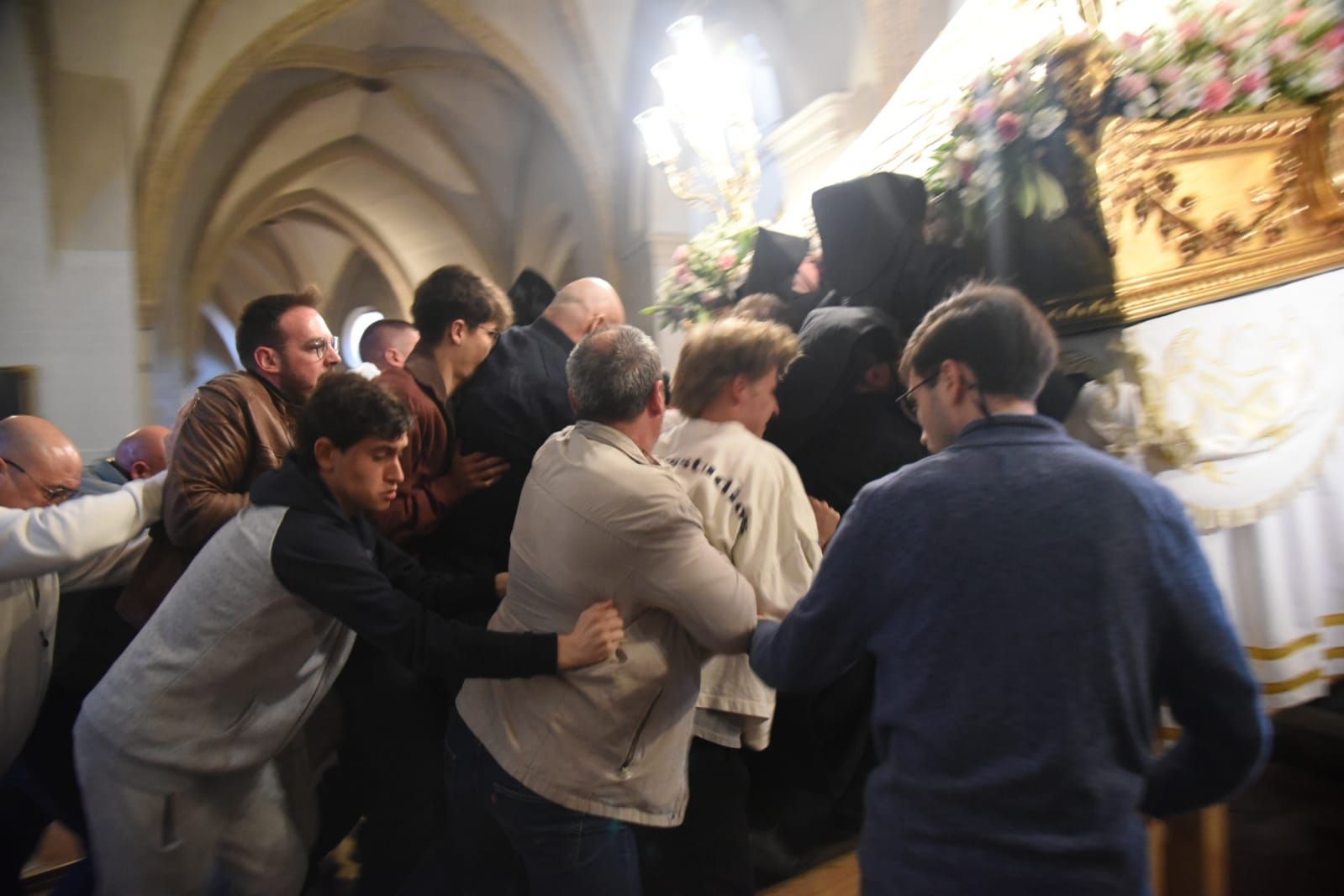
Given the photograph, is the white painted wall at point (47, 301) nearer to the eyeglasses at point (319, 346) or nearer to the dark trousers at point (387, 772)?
the eyeglasses at point (319, 346)

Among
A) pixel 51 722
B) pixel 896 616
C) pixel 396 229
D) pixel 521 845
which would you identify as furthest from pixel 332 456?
pixel 396 229

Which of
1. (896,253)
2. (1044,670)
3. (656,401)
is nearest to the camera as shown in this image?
(1044,670)

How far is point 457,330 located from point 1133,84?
74.6 inches

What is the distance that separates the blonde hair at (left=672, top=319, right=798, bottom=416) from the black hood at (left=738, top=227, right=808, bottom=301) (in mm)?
1463

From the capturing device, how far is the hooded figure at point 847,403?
233 centimetres

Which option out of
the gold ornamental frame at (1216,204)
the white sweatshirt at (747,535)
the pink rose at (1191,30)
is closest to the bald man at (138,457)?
the white sweatshirt at (747,535)

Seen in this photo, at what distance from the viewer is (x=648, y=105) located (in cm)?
805

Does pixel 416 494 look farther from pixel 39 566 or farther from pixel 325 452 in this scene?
pixel 39 566

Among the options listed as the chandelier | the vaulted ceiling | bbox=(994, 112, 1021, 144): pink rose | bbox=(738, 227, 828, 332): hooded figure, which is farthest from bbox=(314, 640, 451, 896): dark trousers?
the vaulted ceiling

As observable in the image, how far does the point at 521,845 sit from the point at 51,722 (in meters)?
1.61

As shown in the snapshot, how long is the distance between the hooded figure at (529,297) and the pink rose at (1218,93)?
2191mm

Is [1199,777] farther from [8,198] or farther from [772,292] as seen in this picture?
[8,198]

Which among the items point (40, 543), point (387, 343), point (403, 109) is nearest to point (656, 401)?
point (40, 543)

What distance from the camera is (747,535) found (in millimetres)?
1759
